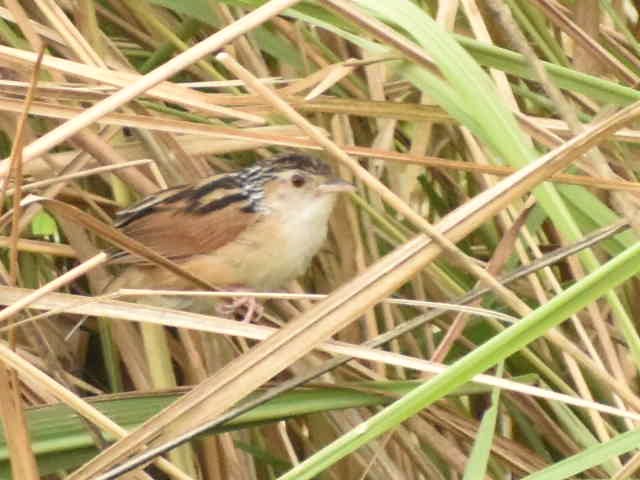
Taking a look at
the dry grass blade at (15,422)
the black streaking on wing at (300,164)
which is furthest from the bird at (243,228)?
the dry grass blade at (15,422)

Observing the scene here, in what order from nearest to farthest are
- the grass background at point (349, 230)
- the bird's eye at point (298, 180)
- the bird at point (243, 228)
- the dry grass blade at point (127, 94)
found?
the dry grass blade at point (127, 94) → the grass background at point (349, 230) → the bird at point (243, 228) → the bird's eye at point (298, 180)

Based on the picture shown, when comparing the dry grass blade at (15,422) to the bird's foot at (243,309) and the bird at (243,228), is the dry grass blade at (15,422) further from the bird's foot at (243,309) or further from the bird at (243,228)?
the bird at (243,228)

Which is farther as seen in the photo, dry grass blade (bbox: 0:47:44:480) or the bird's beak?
the bird's beak

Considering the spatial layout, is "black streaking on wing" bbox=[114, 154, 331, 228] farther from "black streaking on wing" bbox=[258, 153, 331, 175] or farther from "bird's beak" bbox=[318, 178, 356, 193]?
"bird's beak" bbox=[318, 178, 356, 193]

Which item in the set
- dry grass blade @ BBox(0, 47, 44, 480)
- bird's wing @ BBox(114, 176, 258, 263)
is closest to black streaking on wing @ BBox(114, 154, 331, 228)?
bird's wing @ BBox(114, 176, 258, 263)

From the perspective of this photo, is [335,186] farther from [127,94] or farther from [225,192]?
[127,94]

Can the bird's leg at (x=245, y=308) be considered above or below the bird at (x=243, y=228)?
below

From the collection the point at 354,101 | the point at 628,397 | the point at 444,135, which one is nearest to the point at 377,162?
the point at 444,135
